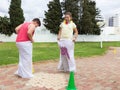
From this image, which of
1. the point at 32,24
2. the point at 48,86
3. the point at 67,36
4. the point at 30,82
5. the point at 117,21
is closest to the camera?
the point at 48,86

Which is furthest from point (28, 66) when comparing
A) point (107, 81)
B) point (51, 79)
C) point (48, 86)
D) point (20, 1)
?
point (20, 1)

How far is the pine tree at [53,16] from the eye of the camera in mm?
48250

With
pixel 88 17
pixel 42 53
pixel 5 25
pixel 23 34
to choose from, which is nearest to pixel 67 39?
pixel 23 34

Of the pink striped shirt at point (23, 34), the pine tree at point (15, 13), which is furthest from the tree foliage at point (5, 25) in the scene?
the pink striped shirt at point (23, 34)

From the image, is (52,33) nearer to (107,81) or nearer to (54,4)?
(54,4)

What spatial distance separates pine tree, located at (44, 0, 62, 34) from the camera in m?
48.2

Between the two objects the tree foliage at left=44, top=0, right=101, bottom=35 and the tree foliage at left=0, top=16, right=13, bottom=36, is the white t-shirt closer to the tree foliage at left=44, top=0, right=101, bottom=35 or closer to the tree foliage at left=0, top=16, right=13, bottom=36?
the tree foliage at left=0, top=16, right=13, bottom=36

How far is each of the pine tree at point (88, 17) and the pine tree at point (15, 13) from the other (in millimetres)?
10521

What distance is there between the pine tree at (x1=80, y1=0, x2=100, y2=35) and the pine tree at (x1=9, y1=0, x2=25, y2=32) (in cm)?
1052

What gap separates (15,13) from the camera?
46031 millimetres

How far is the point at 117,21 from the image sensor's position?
5394 inches

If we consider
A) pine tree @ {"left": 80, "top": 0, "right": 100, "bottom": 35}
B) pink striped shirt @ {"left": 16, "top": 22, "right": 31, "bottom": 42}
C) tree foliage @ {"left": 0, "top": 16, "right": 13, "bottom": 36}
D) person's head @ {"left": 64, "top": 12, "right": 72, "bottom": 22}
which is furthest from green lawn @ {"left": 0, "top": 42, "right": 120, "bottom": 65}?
pine tree @ {"left": 80, "top": 0, "right": 100, "bottom": 35}

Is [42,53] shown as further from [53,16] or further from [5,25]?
[53,16]

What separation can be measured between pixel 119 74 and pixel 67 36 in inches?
82.3
